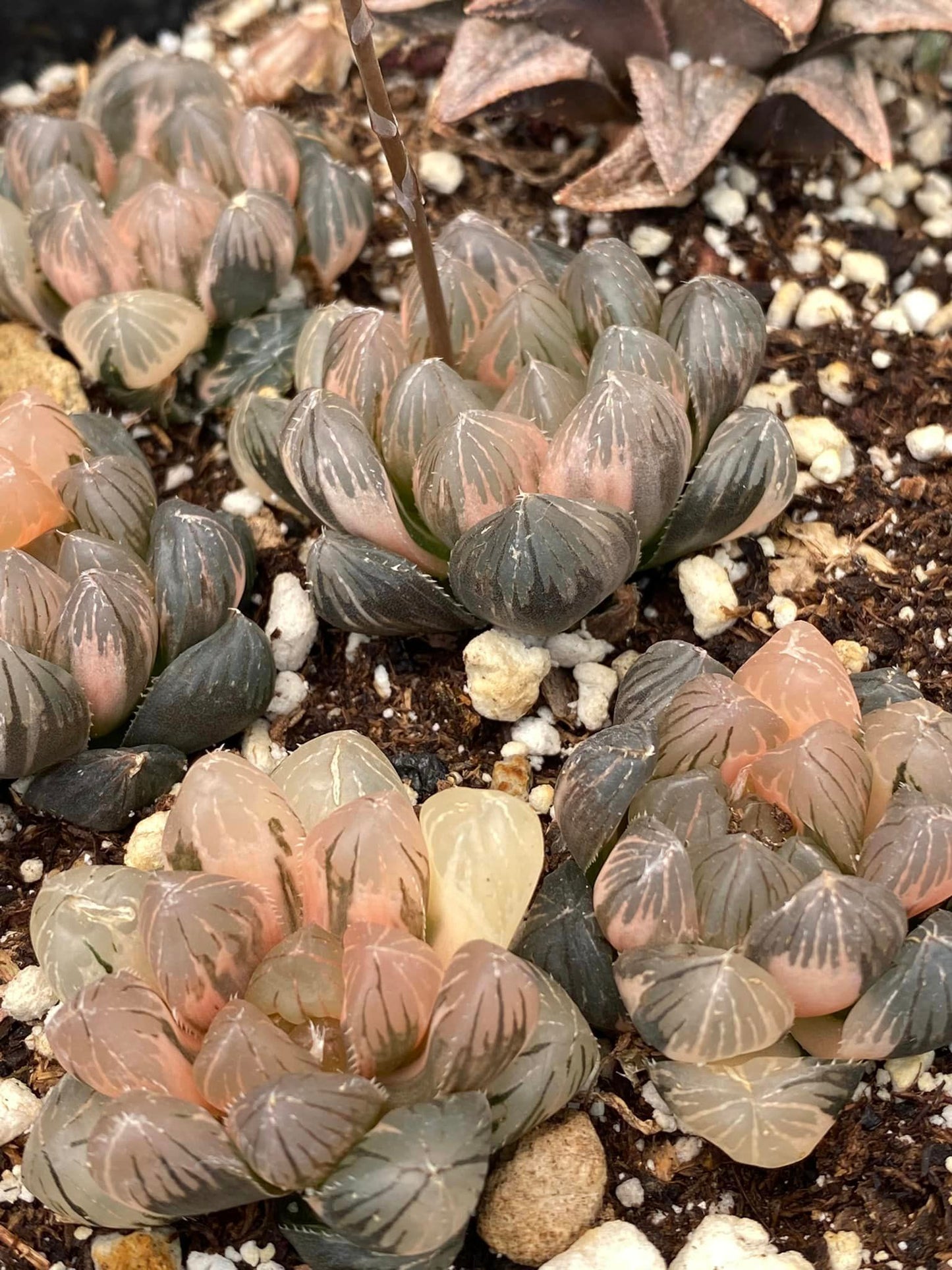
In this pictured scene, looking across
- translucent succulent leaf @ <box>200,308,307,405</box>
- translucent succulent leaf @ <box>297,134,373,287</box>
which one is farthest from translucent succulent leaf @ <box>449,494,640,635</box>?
translucent succulent leaf @ <box>297,134,373,287</box>

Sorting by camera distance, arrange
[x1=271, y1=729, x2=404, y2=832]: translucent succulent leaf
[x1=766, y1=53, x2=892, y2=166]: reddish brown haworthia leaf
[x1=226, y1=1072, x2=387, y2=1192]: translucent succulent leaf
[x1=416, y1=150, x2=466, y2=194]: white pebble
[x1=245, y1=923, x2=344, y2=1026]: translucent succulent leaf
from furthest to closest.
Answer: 1. [x1=416, y1=150, x2=466, y2=194]: white pebble
2. [x1=766, y1=53, x2=892, y2=166]: reddish brown haworthia leaf
3. [x1=271, y1=729, x2=404, y2=832]: translucent succulent leaf
4. [x1=245, y1=923, x2=344, y2=1026]: translucent succulent leaf
5. [x1=226, y1=1072, x2=387, y2=1192]: translucent succulent leaf

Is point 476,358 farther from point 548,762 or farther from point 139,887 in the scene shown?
point 139,887

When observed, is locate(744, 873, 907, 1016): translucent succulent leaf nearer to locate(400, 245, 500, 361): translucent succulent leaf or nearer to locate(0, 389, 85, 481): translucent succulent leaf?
locate(400, 245, 500, 361): translucent succulent leaf

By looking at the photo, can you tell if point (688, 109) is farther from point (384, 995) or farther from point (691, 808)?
point (384, 995)

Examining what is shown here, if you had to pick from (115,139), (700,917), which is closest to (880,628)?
(700,917)

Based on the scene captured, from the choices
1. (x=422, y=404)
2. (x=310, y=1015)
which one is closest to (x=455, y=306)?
(x=422, y=404)

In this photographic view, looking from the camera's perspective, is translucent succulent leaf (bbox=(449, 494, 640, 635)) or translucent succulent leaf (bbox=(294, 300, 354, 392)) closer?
translucent succulent leaf (bbox=(449, 494, 640, 635))
